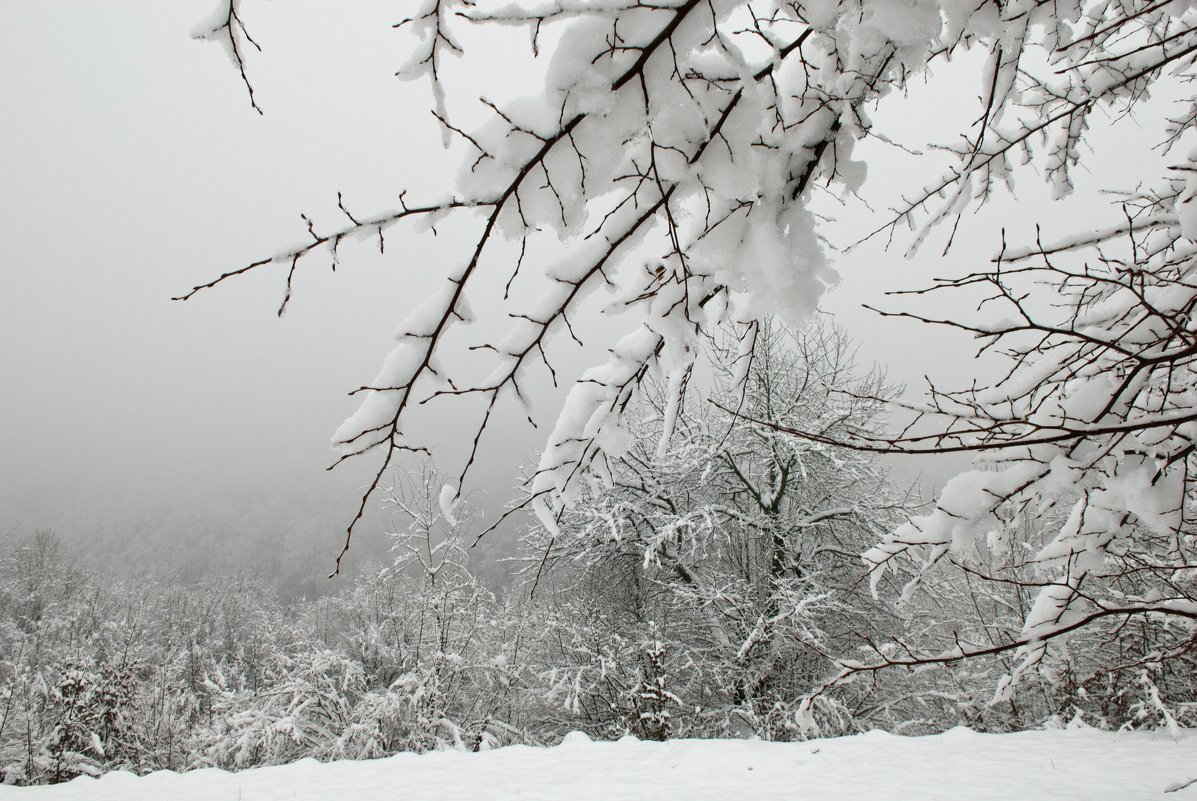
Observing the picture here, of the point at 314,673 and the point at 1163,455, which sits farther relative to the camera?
the point at 314,673

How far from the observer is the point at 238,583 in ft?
141

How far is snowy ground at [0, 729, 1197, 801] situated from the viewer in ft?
15.1

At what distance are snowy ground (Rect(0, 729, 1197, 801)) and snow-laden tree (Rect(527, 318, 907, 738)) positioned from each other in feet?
9.63

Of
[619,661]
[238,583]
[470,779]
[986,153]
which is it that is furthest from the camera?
[238,583]

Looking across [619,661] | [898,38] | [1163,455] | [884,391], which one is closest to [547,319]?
[898,38]

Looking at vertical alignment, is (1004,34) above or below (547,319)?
above

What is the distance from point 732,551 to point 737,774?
6036mm

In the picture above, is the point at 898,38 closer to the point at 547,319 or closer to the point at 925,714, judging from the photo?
the point at 547,319

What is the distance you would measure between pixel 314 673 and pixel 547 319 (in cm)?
1062

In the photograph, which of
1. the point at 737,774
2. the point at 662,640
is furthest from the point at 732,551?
the point at 737,774

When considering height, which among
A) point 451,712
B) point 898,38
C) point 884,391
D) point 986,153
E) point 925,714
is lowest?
point 451,712

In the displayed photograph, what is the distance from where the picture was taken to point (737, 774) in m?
5.26

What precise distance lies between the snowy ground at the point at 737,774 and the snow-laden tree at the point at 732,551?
9.63ft

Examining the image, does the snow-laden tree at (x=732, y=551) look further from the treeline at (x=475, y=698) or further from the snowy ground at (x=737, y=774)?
the snowy ground at (x=737, y=774)
